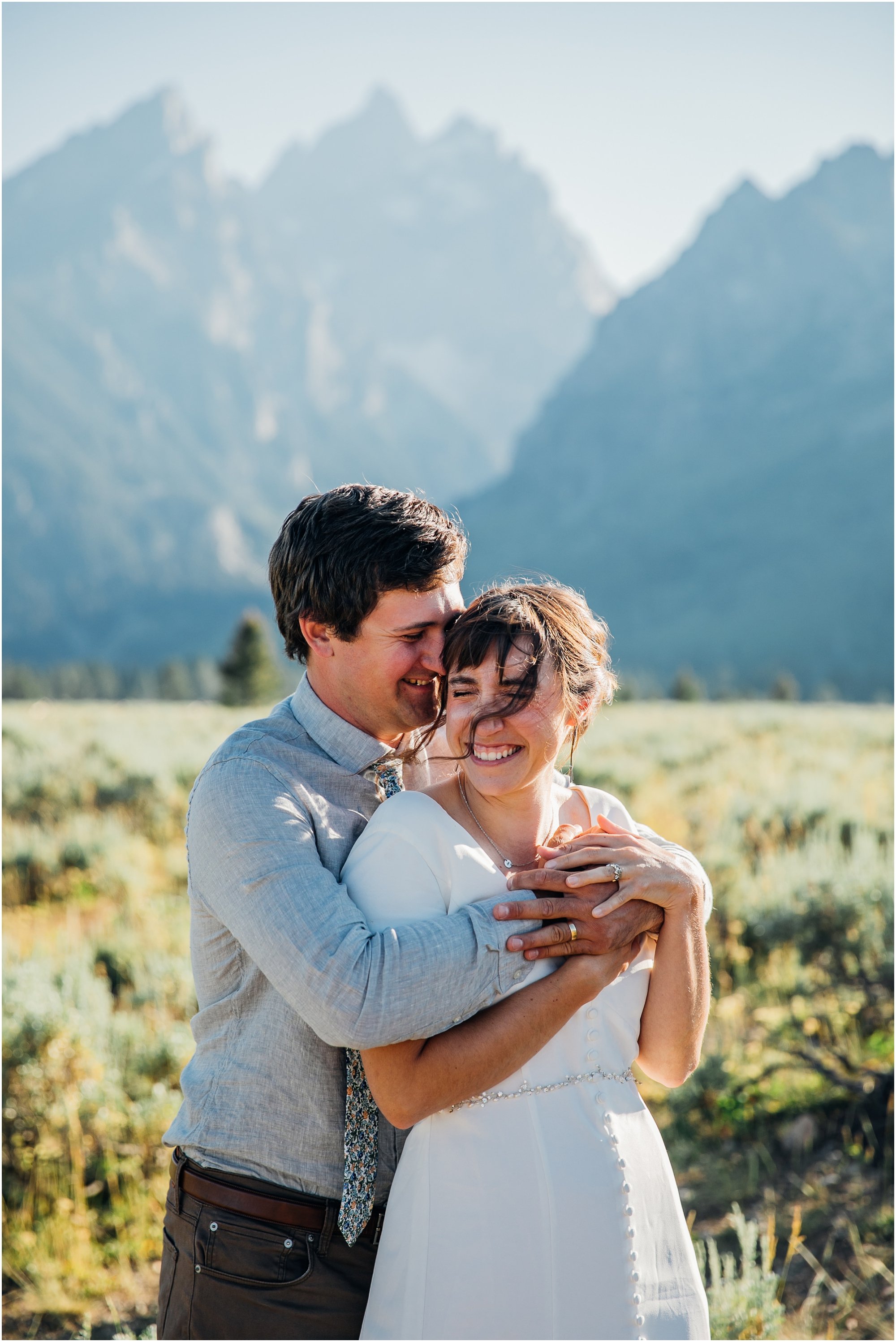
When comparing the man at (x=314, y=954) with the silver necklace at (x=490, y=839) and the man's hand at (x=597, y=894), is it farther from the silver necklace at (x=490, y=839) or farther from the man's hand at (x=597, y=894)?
the silver necklace at (x=490, y=839)

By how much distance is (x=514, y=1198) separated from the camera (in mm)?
2109

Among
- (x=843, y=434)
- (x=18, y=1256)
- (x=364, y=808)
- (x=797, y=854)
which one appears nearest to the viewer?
(x=364, y=808)

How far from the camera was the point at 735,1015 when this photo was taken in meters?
5.94

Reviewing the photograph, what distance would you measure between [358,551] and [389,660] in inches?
10.7

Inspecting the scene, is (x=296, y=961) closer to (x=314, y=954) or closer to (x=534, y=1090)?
(x=314, y=954)

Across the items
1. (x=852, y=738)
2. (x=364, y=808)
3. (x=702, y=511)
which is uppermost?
(x=702, y=511)

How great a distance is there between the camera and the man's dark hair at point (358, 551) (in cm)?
241

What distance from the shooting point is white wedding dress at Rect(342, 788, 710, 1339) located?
2.09 meters

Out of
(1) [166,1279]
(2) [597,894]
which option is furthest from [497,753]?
(1) [166,1279]

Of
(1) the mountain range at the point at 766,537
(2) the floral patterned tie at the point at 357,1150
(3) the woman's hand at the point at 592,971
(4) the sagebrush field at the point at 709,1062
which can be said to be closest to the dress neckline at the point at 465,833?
(3) the woman's hand at the point at 592,971

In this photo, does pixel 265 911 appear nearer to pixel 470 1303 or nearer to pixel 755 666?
pixel 470 1303

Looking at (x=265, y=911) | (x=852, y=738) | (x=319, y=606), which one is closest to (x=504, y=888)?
(x=265, y=911)

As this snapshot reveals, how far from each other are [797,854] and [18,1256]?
5.42 metres

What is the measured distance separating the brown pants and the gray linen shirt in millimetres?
94
